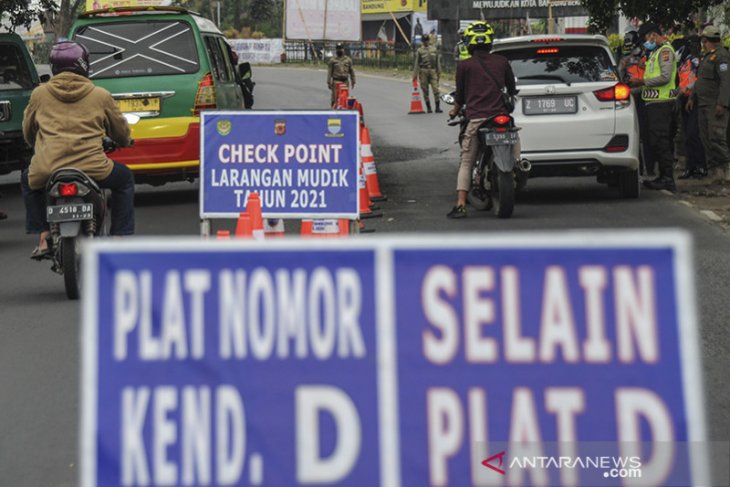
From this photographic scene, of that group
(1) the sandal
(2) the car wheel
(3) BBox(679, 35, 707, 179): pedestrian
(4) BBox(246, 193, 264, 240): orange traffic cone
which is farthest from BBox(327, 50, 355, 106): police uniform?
(4) BBox(246, 193, 264, 240): orange traffic cone

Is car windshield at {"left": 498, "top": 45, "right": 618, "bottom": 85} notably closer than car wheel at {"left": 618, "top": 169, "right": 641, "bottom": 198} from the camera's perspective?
Yes

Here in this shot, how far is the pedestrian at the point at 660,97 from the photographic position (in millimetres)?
15703

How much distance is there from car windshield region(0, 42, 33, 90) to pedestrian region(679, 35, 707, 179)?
306 inches

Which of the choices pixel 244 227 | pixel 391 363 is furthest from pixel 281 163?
pixel 391 363

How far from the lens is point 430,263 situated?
329 centimetres

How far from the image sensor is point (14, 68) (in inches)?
716

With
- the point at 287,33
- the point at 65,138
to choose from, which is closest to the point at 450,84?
the point at 287,33

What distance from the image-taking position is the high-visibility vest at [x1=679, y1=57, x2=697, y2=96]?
56.3 ft

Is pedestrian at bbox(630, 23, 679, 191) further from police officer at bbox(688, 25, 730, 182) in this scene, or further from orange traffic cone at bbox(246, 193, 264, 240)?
orange traffic cone at bbox(246, 193, 264, 240)

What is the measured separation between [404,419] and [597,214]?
1074 centimetres

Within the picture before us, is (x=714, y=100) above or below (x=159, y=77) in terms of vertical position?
below

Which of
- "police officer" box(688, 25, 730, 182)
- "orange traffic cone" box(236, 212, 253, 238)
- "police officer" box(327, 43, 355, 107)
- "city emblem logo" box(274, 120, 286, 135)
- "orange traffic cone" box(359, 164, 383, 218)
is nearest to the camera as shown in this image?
"orange traffic cone" box(236, 212, 253, 238)

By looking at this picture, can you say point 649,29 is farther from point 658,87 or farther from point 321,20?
point 321,20

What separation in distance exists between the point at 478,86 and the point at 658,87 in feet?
10.2
